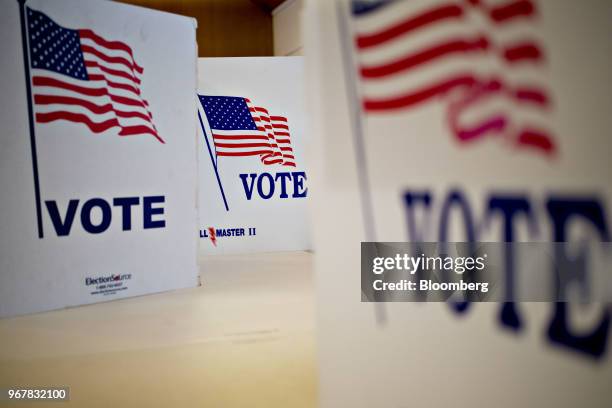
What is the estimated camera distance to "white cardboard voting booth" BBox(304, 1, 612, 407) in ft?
2.22

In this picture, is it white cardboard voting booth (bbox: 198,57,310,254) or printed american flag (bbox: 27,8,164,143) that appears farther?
white cardboard voting booth (bbox: 198,57,310,254)

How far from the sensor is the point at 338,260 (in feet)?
2.39

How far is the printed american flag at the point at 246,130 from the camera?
114 inches

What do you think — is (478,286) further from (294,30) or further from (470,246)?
(294,30)

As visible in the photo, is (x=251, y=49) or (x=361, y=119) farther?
(x=251, y=49)

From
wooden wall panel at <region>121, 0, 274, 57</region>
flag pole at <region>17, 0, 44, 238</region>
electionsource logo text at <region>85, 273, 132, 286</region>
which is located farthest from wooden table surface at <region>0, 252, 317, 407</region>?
wooden wall panel at <region>121, 0, 274, 57</region>

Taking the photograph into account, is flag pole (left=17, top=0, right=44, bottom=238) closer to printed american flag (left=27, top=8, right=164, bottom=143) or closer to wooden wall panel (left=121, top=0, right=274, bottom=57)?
printed american flag (left=27, top=8, right=164, bottom=143)

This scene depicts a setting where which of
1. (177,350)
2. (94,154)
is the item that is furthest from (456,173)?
(94,154)

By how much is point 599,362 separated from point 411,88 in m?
0.41

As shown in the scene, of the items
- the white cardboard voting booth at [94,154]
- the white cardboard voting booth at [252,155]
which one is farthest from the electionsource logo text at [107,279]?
the white cardboard voting booth at [252,155]

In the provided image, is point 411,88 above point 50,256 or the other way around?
above

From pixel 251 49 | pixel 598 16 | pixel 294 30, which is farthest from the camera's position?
pixel 251 49

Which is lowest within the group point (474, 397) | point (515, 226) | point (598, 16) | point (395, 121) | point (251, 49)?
point (474, 397)

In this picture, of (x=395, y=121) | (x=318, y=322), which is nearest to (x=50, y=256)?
(x=318, y=322)
